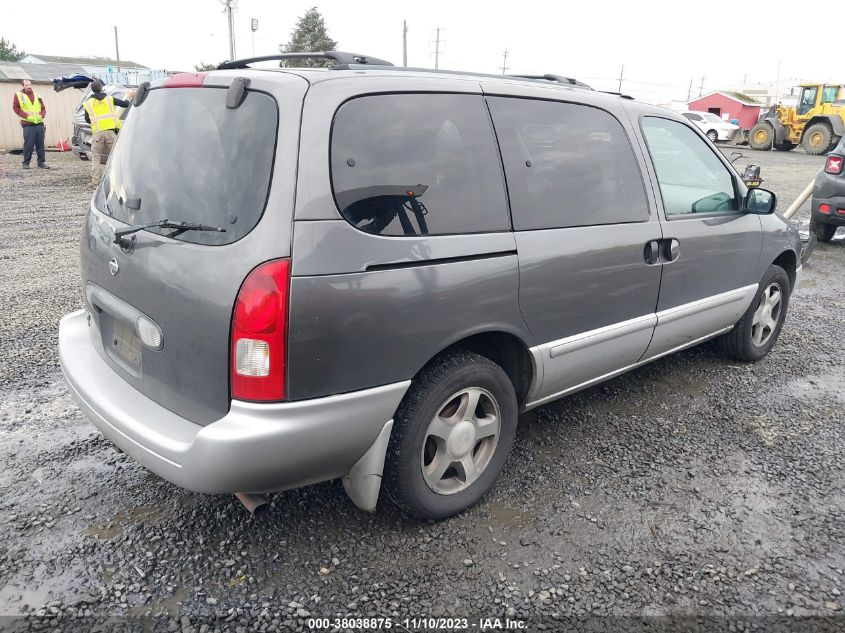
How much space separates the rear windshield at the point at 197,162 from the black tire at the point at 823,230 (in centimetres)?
916

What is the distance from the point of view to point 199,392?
2.29 metres

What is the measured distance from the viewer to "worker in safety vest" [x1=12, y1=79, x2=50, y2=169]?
14.2 metres

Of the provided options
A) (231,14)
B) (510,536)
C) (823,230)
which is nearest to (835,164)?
(823,230)

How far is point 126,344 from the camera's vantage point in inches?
103

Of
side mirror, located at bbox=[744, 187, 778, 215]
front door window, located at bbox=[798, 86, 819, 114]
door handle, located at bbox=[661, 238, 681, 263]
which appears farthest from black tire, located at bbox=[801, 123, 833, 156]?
door handle, located at bbox=[661, 238, 681, 263]

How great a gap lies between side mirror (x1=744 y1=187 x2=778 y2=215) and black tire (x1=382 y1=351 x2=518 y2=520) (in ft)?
7.43

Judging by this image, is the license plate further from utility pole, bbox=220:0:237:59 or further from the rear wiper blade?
utility pole, bbox=220:0:237:59

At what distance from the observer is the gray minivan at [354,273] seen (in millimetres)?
2197

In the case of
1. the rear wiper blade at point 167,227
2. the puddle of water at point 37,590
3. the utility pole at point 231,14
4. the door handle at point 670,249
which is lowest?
the puddle of water at point 37,590

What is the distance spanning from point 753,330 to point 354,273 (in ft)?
11.5

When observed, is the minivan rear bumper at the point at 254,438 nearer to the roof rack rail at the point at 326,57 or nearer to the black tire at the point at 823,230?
the roof rack rail at the point at 326,57

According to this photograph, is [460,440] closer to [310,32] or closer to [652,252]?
[652,252]

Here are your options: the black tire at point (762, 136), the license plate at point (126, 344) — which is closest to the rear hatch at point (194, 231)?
the license plate at point (126, 344)

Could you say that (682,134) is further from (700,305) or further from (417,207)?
(417,207)
